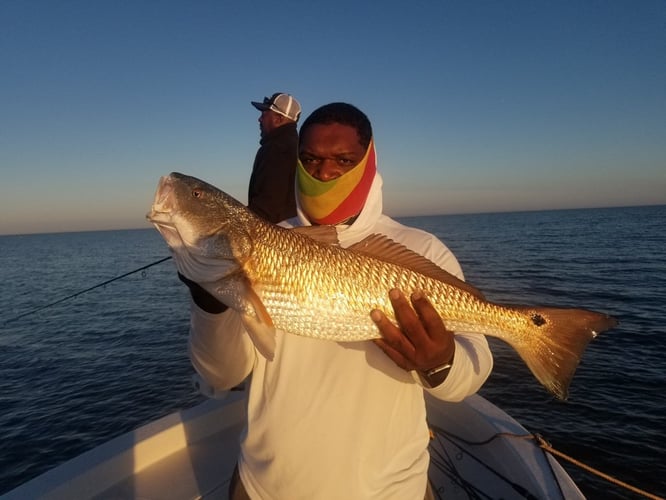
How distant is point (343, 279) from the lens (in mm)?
2508

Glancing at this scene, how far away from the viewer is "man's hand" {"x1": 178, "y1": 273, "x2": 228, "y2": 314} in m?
2.33

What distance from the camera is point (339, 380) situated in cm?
223

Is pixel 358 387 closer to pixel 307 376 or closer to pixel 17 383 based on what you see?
pixel 307 376

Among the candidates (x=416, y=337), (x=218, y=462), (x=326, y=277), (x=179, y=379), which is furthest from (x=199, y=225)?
(x=179, y=379)

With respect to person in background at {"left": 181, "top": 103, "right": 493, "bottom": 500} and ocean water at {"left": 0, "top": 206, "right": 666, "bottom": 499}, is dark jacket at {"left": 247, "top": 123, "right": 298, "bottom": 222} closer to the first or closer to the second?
person in background at {"left": 181, "top": 103, "right": 493, "bottom": 500}

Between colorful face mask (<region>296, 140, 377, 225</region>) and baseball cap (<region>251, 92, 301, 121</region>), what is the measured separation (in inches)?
105

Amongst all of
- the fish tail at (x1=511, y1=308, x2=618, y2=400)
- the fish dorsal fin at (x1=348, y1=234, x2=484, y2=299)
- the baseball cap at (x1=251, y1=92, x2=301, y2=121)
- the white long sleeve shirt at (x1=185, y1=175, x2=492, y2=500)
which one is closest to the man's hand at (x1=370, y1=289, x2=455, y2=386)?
the white long sleeve shirt at (x1=185, y1=175, x2=492, y2=500)

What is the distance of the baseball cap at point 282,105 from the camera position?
4926 millimetres

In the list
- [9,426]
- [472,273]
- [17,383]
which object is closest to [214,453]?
[9,426]

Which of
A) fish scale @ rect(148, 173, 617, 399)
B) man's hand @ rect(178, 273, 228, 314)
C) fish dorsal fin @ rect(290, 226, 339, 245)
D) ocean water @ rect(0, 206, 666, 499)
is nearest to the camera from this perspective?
man's hand @ rect(178, 273, 228, 314)

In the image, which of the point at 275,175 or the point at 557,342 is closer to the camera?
the point at 557,342

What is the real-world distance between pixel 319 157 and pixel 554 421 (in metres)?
9.56

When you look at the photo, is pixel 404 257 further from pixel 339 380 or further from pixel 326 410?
pixel 326 410

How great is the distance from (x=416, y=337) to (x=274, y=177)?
9.77 feet
